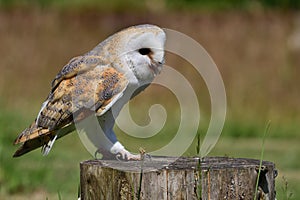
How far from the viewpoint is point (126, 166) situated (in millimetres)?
4742

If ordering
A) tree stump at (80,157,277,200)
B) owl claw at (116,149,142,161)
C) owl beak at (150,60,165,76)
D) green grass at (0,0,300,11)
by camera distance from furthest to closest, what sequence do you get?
1. green grass at (0,0,300,11)
2. owl claw at (116,149,142,161)
3. owl beak at (150,60,165,76)
4. tree stump at (80,157,277,200)

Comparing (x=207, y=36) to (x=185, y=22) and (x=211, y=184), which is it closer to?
(x=185, y=22)

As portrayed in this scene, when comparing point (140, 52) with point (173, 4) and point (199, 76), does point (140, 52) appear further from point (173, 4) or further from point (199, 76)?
point (173, 4)

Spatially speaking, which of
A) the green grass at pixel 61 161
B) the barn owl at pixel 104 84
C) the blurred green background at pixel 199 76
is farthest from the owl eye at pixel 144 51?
the blurred green background at pixel 199 76

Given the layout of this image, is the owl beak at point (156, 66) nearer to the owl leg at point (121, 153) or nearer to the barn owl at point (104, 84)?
the barn owl at point (104, 84)


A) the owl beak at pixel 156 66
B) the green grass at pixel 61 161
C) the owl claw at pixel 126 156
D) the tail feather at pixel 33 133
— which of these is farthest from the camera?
the green grass at pixel 61 161

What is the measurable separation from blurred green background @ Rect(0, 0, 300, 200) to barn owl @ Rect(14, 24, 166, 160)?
4.57m

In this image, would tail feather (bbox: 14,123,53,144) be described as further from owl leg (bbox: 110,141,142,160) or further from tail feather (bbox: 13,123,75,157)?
owl leg (bbox: 110,141,142,160)

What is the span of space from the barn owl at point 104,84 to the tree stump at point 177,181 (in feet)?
1.24

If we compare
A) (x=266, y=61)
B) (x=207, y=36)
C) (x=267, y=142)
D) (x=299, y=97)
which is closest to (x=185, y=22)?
(x=207, y=36)

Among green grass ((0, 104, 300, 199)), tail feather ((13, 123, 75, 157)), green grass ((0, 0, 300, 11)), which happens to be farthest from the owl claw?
green grass ((0, 0, 300, 11))

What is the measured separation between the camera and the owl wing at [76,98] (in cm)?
505

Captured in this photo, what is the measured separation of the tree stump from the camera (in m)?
4.50

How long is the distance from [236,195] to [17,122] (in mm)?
7824
